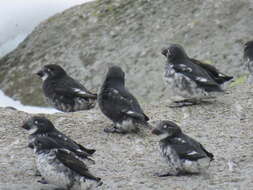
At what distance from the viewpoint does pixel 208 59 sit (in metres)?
17.8

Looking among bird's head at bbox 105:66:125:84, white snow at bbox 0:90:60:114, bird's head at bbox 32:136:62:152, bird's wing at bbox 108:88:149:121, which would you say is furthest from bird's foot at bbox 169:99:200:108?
white snow at bbox 0:90:60:114

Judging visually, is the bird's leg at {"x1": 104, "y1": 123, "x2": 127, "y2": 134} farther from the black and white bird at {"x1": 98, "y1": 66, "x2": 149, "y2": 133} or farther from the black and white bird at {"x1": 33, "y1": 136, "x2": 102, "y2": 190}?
the black and white bird at {"x1": 33, "y1": 136, "x2": 102, "y2": 190}

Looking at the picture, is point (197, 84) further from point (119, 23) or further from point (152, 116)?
A: point (119, 23)

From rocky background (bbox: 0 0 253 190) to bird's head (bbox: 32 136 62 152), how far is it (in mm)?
500

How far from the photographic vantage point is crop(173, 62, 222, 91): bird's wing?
515 inches

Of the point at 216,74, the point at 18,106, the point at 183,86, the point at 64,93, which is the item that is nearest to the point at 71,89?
the point at 64,93

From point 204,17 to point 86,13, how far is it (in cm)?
351

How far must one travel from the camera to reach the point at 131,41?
19.2 metres

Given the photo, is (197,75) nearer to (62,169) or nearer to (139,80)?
(62,169)

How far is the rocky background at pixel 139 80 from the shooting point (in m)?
10.1

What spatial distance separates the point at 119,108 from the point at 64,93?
178 cm

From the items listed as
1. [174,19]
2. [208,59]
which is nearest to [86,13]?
[174,19]

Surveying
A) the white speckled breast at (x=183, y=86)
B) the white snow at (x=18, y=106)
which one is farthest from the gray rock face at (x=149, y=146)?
the white snow at (x=18, y=106)

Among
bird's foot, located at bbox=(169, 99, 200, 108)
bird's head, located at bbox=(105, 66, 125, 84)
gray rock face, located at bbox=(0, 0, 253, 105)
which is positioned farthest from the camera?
gray rock face, located at bbox=(0, 0, 253, 105)
